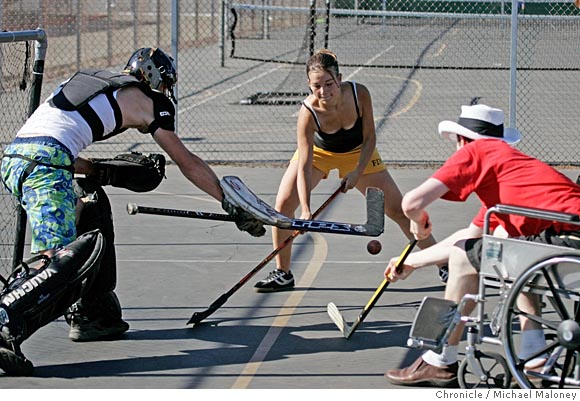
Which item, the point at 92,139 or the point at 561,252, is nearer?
the point at 561,252

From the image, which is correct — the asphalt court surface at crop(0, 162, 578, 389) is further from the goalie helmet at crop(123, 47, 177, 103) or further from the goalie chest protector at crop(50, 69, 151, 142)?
the goalie helmet at crop(123, 47, 177, 103)

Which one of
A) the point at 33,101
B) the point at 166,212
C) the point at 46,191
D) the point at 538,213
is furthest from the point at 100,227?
the point at 538,213

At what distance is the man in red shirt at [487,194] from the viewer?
4.99 metres

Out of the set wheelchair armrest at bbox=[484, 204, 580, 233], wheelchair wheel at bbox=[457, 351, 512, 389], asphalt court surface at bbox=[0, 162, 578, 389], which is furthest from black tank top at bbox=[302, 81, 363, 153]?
wheelchair armrest at bbox=[484, 204, 580, 233]

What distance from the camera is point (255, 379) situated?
5590 mm

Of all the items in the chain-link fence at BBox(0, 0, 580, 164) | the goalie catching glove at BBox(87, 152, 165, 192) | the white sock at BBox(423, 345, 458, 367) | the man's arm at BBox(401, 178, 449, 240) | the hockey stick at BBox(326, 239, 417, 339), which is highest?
the man's arm at BBox(401, 178, 449, 240)

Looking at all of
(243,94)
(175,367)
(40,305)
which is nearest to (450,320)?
(175,367)

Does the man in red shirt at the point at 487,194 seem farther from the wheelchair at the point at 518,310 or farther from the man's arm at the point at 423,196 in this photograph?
the wheelchair at the point at 518,310

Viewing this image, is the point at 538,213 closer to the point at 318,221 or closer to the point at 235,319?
the point at 318,221

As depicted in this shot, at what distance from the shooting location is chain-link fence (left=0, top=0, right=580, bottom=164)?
44.5 feet

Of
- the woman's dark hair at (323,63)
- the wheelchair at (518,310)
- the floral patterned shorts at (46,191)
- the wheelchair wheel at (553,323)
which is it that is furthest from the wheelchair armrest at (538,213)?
the floral patterned shorts at (46,191)

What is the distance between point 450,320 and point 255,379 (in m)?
1.14

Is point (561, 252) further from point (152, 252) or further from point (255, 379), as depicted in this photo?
point (152, 252)

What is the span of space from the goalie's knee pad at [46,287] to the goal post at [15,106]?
107 centimetres
